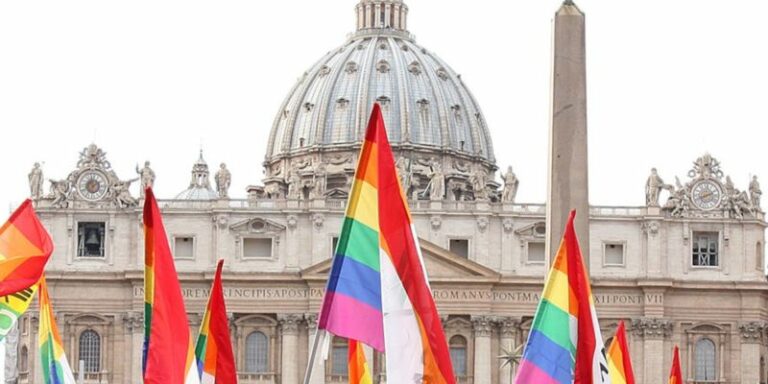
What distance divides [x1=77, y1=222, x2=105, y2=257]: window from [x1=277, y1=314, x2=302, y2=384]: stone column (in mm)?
8042

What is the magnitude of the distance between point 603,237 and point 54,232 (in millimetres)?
22127

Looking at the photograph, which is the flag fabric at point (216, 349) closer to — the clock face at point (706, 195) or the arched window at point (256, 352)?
the arched window at point (256, 352)

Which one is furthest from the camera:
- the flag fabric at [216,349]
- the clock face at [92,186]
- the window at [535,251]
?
the clock face at [92,186]

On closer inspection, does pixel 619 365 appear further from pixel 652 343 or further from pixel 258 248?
pixel 258 248

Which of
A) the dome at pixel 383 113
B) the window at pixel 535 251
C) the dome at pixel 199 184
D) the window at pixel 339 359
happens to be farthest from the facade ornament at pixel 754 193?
the dome at pixel 199 184

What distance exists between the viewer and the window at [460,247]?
86000 mm

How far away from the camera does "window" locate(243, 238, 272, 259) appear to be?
85.8 metres

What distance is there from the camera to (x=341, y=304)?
736 inches

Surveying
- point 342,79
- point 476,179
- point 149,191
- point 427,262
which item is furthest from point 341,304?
point 342,79

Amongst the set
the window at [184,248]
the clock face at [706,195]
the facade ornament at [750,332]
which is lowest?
the facade ornament at [750,332]

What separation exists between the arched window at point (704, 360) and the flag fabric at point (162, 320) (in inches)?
2666

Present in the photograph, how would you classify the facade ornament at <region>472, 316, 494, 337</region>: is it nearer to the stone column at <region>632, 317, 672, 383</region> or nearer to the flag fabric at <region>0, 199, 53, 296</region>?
the stone column at <region>632, 317, 672, 383</region>

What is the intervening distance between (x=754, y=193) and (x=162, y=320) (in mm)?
70248

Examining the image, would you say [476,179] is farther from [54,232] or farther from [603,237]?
[54,232]
